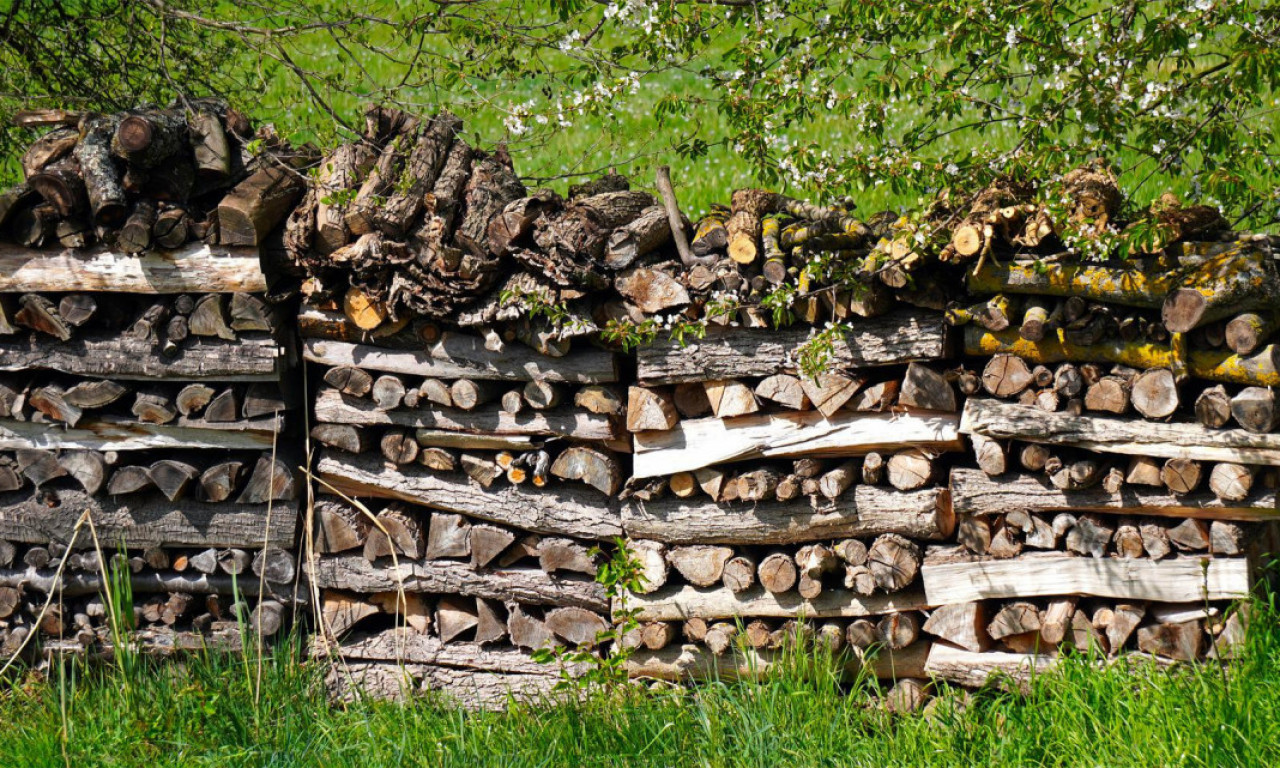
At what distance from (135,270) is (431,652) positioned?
5.46 ft

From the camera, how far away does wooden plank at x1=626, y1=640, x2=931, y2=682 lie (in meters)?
3.59

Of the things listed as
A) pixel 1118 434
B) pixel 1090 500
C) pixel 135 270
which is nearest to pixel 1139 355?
pixel 1118 434

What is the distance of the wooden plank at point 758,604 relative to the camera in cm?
355

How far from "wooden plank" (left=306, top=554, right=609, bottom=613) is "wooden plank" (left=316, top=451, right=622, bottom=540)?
0.61 feet

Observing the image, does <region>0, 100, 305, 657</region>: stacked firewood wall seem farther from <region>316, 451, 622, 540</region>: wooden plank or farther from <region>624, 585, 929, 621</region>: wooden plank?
<region>624, 585, 929, 621</region>: wooden plank

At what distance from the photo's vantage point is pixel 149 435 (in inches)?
154

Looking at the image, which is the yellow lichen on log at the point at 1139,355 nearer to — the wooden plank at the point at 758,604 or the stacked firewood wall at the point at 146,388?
the wooden plank at the point at 758,604

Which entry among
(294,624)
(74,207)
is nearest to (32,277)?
(74,207)

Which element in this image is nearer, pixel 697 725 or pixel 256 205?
pixel 697 725

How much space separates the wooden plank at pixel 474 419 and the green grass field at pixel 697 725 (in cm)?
86

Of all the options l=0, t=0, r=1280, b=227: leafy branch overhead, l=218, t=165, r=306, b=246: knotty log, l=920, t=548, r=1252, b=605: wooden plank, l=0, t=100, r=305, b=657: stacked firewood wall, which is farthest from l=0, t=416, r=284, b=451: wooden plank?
l=920, t=548, r=1252, b=605: wooden plank

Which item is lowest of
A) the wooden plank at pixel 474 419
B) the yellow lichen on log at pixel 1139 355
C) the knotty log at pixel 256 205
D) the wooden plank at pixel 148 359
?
the wooden plank at pixel 474 419

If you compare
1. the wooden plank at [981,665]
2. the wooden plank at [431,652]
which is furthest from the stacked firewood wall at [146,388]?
the wooden plank at [981,665]

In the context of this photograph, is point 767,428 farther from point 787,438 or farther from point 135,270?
point 135,270
